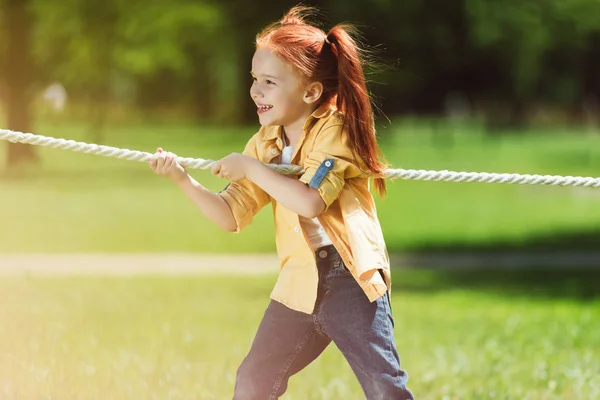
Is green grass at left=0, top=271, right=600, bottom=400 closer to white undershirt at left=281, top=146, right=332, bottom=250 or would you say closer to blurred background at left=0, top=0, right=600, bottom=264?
blurred background at left=0, top=0, right=600, bottom=264

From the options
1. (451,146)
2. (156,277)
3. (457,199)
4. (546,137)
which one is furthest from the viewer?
(546,137)

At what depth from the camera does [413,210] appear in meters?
18.7

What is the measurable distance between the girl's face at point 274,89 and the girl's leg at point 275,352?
0.62 meters

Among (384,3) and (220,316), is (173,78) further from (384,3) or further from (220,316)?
(220,316)

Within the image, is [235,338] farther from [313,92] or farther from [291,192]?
[291,192]

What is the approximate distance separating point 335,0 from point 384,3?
4.12 feet

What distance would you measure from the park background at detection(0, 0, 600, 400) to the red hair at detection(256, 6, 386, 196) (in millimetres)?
192

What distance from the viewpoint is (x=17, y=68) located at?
23.3 metres

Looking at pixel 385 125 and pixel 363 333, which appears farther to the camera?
pixel 385 125

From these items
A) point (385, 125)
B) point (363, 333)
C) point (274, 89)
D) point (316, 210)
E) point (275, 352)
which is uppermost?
point (274, 89)

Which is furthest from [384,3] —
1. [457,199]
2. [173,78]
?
[173,78]

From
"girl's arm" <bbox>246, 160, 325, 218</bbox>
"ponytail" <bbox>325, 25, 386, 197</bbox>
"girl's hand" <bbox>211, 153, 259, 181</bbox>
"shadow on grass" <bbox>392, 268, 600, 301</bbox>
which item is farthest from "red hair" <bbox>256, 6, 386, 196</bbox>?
"shadow on grass" <bbox>392, 268, 600, 301</bbox>

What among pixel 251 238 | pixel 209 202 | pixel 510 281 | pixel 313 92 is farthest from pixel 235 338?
pixel 251 238

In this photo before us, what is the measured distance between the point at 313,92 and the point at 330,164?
30 cm
